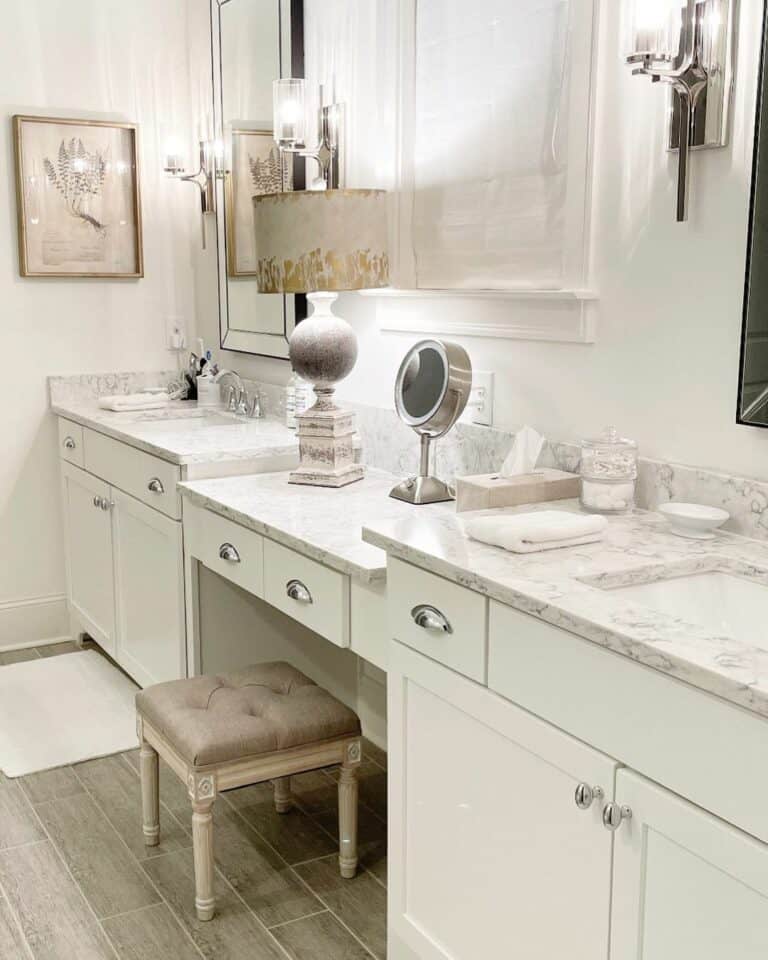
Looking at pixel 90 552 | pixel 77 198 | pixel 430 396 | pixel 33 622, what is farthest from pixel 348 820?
pixel 77 198

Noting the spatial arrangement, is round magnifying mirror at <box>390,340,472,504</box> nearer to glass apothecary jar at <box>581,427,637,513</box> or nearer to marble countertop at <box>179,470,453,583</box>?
marble countertop at <box>179,470,453,583</box>

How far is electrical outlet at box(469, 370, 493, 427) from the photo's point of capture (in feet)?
8.37

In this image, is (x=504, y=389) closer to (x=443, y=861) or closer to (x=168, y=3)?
(x=443, y=861)

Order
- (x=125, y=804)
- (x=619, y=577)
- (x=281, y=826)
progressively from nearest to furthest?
1. (x=619, y=577)
2. (x=281, y=826)
3. (x=125, y=804)

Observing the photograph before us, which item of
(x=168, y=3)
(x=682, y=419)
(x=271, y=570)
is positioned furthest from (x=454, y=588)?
(x=168, y=3)

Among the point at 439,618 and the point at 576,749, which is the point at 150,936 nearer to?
the point at 439,618

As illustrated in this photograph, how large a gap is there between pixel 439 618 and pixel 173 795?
141 cm

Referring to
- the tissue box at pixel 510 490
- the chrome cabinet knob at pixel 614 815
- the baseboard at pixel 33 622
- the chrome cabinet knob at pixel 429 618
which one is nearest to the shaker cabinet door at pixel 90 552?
the baseboard at pixel 33 622

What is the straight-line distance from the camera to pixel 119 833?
2654 millimetres

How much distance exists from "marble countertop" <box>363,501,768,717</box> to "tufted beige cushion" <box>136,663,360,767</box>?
1.90ft

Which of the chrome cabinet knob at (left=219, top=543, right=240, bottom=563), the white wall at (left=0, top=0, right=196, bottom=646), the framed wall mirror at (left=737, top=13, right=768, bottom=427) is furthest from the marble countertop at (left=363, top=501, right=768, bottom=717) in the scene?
the white wall at (left=0, top=0, right=196, bottom=646)

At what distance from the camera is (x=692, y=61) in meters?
1.85

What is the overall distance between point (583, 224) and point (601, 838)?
1274mm

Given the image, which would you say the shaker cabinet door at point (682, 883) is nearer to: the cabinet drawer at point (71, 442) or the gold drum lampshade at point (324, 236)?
the gold drum lampshade at point (324, 236)
